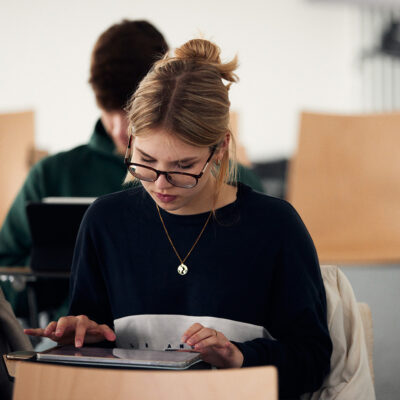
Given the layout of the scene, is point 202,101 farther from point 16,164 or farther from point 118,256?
point 16,164

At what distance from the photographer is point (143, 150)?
1253 mm

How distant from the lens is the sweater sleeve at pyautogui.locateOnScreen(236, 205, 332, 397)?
1236 mm

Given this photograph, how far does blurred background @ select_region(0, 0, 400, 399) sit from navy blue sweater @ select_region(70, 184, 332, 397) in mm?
4132

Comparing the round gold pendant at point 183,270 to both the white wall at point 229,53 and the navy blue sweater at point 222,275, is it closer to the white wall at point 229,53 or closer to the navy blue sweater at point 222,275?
the navy blue sweater at point 222,275

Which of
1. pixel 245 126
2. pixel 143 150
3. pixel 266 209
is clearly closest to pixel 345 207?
pixel 266 209

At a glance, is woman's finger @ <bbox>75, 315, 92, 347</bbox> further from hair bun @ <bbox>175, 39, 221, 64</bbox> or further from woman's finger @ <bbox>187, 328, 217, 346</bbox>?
hair bun @ <bbox>175, 39, 221, 64</bbox>

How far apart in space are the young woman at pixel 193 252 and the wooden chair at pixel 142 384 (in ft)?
1.03

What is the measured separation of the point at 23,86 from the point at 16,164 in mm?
2951

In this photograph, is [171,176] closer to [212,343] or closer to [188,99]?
[188,99]

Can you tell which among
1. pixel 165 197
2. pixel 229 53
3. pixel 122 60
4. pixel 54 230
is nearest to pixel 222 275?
pixel 165 197

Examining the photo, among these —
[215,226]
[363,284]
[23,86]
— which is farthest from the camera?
[23,86]

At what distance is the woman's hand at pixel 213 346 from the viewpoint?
1.10 m

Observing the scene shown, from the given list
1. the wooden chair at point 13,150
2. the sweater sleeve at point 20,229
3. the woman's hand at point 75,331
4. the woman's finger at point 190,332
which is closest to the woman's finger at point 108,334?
the woman's hand at point 75,331

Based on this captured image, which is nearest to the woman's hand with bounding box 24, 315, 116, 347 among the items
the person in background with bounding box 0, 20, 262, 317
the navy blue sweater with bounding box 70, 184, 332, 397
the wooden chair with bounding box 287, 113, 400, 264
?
the navy blue sweater with bounding box 70, 184, 332, 397
